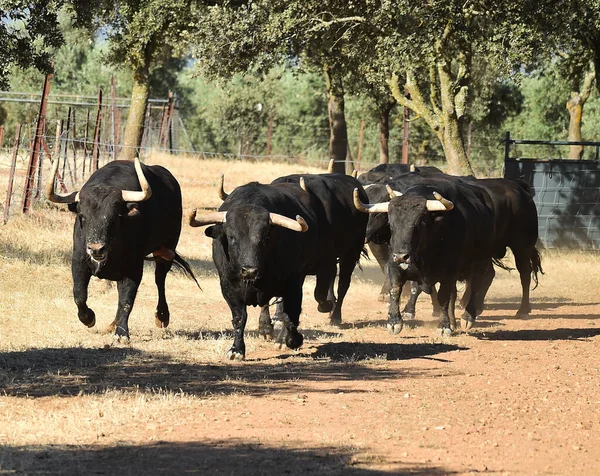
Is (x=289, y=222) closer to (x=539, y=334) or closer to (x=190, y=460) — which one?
(x=190, y=460)

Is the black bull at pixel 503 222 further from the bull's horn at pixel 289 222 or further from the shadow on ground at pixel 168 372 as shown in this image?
the bull's horn at pixel 289 222

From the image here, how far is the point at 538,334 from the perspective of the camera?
564 inches

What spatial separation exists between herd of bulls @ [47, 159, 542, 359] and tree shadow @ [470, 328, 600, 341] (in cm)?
47

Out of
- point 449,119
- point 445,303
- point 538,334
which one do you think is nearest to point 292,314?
point 445,303

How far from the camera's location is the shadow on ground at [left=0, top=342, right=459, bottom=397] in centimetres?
951

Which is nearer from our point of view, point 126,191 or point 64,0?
point 126,191

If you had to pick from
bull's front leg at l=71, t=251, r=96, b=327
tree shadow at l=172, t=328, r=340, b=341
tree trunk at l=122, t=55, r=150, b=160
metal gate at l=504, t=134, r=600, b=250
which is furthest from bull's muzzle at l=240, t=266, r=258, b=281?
tree trunk at l=122, t=55, r=150, b=160

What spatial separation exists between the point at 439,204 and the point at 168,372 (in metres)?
4.24

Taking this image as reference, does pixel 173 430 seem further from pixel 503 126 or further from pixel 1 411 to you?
pixel 503 126

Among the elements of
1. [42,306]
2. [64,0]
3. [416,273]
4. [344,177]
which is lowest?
[42,306]

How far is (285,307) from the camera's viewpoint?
11391mm

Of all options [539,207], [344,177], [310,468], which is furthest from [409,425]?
[539,207]

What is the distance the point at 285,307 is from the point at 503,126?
47308 millimetres

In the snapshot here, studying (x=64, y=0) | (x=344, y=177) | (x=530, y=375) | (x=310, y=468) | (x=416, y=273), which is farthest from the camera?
(x=64, y=0)
